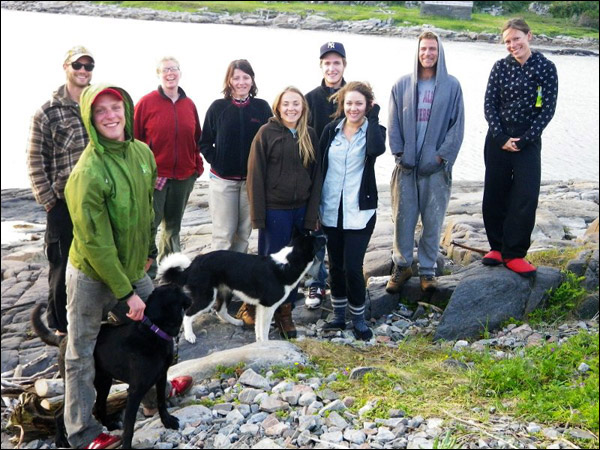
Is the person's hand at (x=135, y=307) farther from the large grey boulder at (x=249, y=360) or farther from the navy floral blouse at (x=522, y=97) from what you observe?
the navy floral blouse at (x=522, y=97)

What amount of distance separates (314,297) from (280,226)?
115cm

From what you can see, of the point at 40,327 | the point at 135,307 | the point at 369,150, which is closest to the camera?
the point at 135,307

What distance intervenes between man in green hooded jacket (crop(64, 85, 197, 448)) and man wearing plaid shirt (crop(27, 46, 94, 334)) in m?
1.25

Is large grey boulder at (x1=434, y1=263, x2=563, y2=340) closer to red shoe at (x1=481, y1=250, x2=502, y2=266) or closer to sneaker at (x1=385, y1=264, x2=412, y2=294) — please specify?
red shoe at (x1=481, y1=250, x2=502, y2=266)

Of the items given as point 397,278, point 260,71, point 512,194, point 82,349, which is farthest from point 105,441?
point 260,71

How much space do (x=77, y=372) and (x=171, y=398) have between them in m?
0.80

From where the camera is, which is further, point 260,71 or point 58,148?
point 260,71

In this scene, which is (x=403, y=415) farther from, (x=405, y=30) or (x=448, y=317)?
(x=405, y=30)

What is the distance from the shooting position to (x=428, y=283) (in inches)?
270

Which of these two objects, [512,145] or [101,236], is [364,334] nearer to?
[512,145]

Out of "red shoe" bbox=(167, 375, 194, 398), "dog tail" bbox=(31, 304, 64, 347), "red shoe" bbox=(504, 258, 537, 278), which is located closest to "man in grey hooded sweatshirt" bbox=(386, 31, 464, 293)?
"red shoe" bbox=(504, 258, 537, 278)

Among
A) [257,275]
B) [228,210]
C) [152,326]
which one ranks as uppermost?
[228,210]

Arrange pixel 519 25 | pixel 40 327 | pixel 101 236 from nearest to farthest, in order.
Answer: pixel 101 236 < pixel 40 327 < pixel 519 25

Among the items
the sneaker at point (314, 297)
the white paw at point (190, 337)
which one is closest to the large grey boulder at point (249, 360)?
the white paw at point (190, 337)
